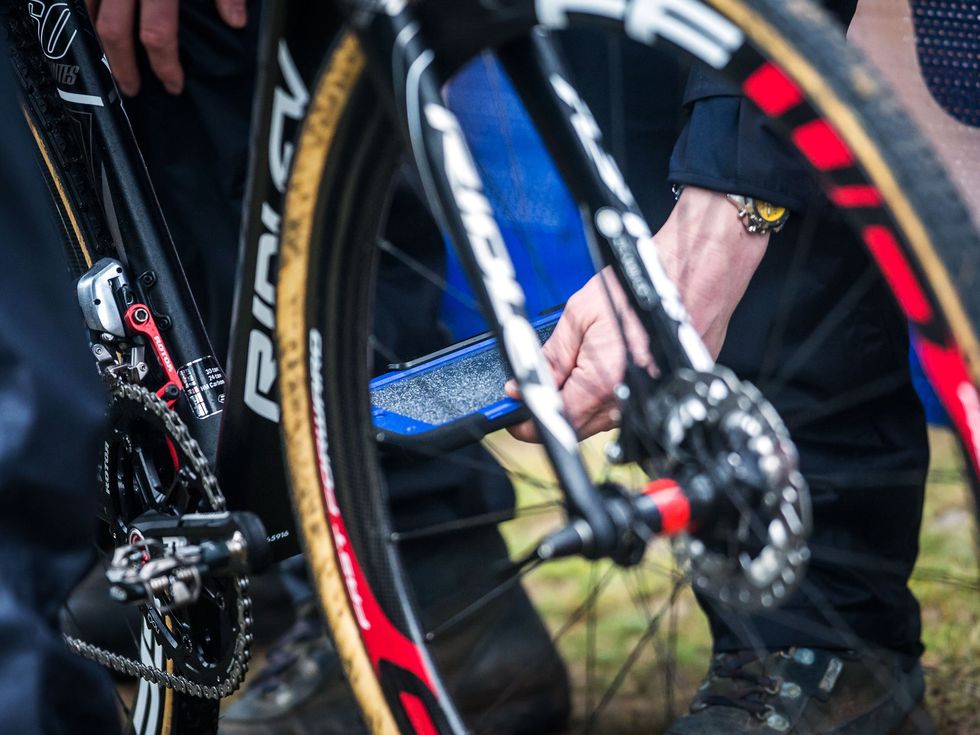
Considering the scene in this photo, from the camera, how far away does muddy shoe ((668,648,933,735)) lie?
1396 millimetres

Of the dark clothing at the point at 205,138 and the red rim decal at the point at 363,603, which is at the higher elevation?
the dark clothing at the point at 205,138

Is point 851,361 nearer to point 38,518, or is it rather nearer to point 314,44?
point 314,44

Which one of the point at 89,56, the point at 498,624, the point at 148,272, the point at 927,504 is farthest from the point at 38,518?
the point at 927,504

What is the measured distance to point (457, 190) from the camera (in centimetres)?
88

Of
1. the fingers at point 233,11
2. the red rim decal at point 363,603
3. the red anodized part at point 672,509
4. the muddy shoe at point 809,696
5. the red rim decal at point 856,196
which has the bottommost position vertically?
the muddy shoe at point 809,696

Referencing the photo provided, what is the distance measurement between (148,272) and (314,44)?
1.18ft

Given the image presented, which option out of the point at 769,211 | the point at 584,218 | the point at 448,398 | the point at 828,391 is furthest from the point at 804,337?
the point at 584,218

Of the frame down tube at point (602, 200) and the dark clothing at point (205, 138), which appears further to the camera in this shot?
the dark clothing at point (205, 138)

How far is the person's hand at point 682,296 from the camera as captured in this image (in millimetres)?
1128

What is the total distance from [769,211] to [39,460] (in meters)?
0.74

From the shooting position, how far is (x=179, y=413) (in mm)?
1230

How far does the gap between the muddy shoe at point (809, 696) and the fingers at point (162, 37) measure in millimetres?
1064

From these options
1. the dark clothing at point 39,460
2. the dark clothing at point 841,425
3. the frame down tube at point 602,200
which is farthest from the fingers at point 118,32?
the dark clothing at point 841,425

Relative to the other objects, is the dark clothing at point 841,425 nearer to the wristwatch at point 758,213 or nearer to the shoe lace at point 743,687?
the shoe lace at point 743,687
